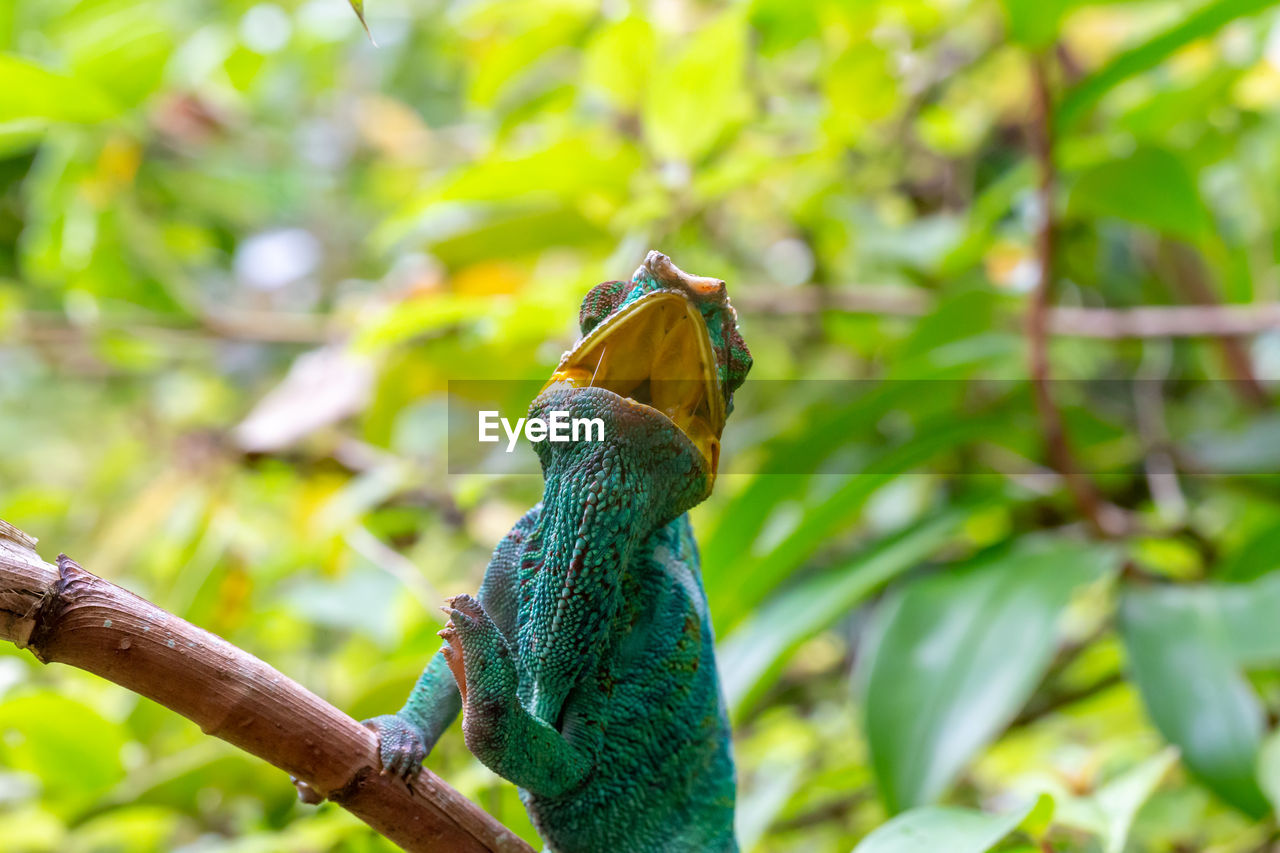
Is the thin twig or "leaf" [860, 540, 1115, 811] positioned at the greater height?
the thin twig

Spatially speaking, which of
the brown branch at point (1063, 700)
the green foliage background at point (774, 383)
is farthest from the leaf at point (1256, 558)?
the brown branch at point (1063, 700)

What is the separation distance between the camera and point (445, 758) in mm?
1069

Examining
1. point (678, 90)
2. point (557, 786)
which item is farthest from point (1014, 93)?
point (557, 786)

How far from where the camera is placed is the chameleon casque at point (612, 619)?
2.05 ft

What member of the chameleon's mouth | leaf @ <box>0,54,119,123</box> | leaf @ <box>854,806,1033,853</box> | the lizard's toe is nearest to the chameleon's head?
the chameleon's mouth

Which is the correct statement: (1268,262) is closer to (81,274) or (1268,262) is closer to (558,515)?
(558,515)

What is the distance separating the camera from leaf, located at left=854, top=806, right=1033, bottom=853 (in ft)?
2.54

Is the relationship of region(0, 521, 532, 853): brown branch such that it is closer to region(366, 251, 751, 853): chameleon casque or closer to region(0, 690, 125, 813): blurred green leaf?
region(366, 251, 751, 853): chameleon casque

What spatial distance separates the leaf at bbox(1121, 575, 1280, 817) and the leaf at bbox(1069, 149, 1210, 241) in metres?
0.58

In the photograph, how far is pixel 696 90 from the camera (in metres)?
Answer: 1.43

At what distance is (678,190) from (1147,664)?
90 cm

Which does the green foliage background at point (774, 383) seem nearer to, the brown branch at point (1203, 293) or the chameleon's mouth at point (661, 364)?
the brown branch at point (1203, 293)

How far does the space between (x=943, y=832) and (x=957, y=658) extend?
497 millimetres

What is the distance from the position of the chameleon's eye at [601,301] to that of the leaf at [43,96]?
1.25 metres
